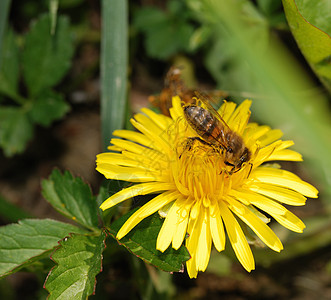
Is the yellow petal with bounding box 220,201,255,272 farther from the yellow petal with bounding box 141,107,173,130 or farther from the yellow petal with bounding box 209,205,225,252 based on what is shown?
the yellow petal with bounding box 141,107,173,130

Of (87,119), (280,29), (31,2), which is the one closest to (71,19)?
(31,2)

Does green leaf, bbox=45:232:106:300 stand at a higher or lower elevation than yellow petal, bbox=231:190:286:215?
lower

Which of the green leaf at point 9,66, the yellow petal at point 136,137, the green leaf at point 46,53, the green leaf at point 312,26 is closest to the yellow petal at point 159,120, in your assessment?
the yellow petal at point 136,137

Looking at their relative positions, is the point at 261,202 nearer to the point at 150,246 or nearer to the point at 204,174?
the point at 204,174

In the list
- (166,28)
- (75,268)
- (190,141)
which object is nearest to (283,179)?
(190,141)

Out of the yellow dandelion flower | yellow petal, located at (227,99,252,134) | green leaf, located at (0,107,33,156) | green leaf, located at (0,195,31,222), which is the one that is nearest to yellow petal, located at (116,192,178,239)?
the yellow dandelion flower

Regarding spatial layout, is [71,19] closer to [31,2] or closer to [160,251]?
[31,2]
